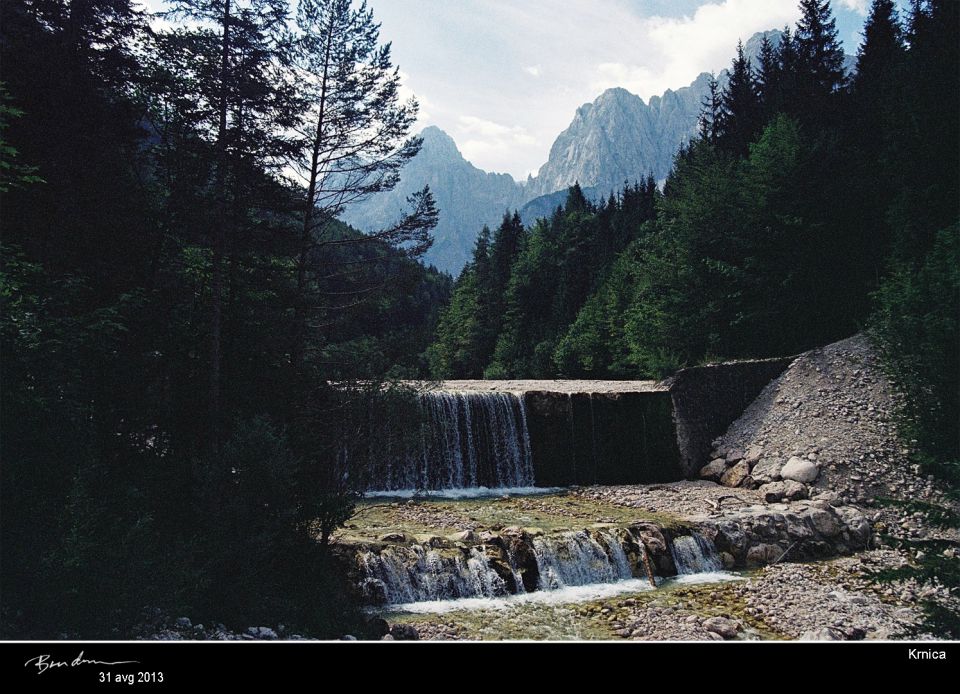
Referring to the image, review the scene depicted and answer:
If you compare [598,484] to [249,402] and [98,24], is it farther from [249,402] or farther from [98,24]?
[98,24]

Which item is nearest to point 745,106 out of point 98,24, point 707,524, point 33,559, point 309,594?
point 707,524

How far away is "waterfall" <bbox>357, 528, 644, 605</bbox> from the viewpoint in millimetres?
11906

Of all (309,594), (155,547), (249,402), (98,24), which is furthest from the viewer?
(98,24)

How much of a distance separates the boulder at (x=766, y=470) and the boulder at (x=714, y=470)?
1365 millimetres

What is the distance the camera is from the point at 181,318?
11430 millimetres

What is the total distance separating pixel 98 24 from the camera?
1236cm

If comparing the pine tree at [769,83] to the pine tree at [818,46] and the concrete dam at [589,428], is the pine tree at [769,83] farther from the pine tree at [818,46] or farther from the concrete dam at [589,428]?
the concrete dam at [589,428]

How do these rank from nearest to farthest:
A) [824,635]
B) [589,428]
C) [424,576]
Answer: [824,635] < [424,576] < [589,428]

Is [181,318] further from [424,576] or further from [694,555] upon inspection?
[694,555]

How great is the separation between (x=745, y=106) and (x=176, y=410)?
44696 mm

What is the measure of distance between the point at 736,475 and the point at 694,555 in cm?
817

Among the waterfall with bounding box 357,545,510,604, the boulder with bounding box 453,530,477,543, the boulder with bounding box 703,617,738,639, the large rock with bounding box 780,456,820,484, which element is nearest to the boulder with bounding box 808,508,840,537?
the large rock with bounding box 780,456,820,484

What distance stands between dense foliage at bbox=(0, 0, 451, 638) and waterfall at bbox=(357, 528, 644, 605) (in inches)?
42.1

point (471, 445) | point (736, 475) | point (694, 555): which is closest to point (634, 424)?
point (736, 475)
